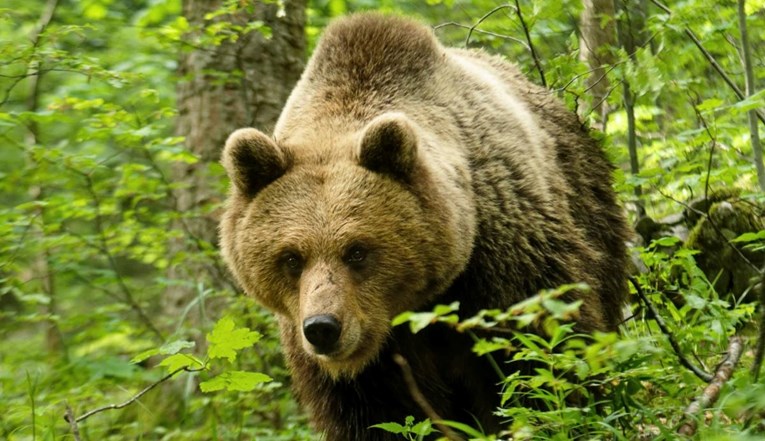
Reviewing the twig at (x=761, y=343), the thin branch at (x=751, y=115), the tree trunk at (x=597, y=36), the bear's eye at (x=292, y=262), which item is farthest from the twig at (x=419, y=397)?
the tree trunk at (x=597, y=36)

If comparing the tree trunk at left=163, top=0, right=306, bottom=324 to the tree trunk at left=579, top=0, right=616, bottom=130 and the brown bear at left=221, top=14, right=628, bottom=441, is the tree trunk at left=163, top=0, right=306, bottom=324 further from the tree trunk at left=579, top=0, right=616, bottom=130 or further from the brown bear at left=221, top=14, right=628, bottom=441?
the tree trunk at left=579, top=0, right=616, bottom=130

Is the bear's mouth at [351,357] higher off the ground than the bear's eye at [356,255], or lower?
lower

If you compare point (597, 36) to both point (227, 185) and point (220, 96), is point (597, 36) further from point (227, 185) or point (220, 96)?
point (227, 185)

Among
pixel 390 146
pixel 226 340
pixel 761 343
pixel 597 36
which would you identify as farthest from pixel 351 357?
pixel 597 36

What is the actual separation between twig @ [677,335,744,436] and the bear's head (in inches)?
56.1

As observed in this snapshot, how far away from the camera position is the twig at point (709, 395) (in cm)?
291

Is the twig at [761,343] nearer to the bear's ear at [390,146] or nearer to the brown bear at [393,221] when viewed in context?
the brown bear at [393,221]

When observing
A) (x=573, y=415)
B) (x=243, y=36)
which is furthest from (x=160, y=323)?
(x=573, y=415)

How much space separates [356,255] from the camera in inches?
156

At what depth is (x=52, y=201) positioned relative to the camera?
6215mm

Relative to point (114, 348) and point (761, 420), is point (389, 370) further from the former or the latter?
point (114, 348)

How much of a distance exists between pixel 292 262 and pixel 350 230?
0.37 metres

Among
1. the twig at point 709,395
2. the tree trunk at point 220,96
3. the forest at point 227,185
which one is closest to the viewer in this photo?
the twig at point 709,395

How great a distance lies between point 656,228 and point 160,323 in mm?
4964
